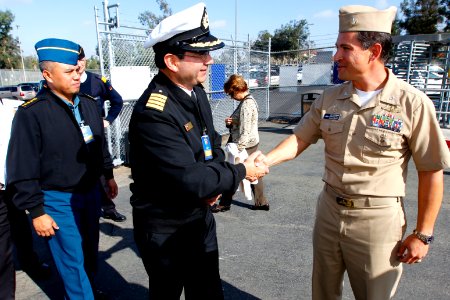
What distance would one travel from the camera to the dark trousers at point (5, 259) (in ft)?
8.15

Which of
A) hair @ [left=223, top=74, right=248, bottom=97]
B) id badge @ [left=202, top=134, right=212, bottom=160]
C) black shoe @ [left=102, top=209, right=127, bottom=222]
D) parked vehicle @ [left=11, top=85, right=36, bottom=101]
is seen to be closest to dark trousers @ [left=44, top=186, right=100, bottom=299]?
id badge @ [left=202, top=134, right=212, bottom=160]

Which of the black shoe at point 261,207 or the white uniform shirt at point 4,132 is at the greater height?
the white uniform shirt at point 4,132

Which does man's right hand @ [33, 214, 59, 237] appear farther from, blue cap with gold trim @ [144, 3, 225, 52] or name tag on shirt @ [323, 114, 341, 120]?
name tag on shirt @ [323, 114, 341, 120]

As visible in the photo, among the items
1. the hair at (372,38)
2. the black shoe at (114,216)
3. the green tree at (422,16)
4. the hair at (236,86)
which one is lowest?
the black shoe at (114,216)

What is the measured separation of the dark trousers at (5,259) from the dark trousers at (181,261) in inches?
47.8

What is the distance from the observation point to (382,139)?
1.79 m

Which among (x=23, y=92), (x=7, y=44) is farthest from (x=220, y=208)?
(x=7, y=44)

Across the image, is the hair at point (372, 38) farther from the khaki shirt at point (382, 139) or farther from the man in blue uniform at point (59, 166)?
the man in blue uniform at point (59, 166)

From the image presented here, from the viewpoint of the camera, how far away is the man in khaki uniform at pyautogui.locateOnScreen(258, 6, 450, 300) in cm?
174

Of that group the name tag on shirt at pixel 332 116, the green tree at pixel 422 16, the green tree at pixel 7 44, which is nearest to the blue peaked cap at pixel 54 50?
the name tag on shirt at pixel 332 116

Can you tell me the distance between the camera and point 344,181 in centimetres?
191

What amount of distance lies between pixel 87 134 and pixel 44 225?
2.39 feet

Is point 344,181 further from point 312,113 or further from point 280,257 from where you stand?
point 280,257

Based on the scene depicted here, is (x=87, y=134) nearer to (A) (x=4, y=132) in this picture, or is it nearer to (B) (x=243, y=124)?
(A) (x=4, y=132)
